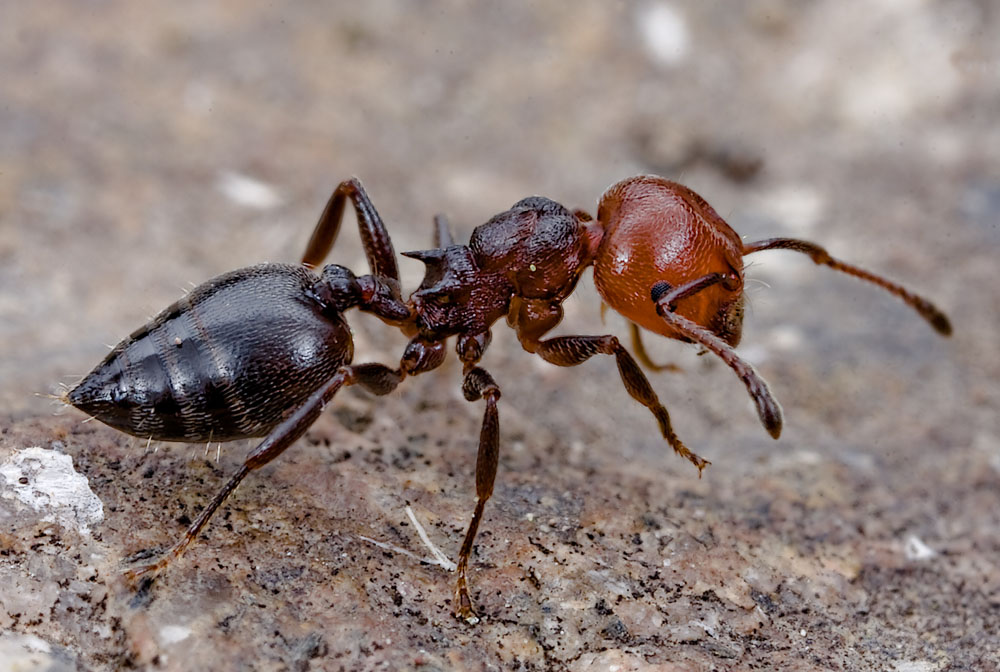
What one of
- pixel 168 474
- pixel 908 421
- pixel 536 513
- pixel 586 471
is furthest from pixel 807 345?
pixel 168 474

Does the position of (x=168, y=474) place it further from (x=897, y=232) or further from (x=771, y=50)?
(x=771, y=50)

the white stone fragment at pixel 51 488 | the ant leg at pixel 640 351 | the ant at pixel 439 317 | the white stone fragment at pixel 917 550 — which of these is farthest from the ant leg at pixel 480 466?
the white stone fragment at pixel 917 550

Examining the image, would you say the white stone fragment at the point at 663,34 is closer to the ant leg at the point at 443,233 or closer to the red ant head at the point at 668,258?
the ant leg at the point at 443,233

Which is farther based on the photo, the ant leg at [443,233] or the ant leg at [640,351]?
the ant leg at [443,233]

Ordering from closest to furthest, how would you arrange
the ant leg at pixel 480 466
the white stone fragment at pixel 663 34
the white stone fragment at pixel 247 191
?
the ant leg at pixel 480 466
the white stone fragment at pixel 247 191
the white stone fragment at pixel 663 34

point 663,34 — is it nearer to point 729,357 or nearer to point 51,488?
point 729,357

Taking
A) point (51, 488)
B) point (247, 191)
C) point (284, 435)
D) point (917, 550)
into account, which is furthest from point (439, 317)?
point (917, 550)
